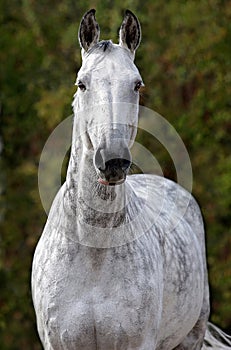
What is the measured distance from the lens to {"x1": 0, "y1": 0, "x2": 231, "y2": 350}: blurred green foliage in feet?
38.8

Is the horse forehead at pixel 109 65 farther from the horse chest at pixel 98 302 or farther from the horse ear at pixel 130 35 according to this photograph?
the horse chest at pixel 98 302

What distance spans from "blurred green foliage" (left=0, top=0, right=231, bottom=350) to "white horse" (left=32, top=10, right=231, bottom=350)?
6214mm

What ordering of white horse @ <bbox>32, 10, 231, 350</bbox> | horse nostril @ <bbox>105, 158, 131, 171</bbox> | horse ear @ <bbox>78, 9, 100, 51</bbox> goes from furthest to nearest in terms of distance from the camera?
horse ear @ <bbox>78, 9, 100, 51</bbox>, white horse @ <bbox>32, 10, 231, 350</bbox>, horse nostril @ <bbox>105, 158, 131, 171</bbox>

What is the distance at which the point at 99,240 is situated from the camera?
4.86m

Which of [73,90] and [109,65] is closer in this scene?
[109,65]

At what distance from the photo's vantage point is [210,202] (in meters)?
12.0

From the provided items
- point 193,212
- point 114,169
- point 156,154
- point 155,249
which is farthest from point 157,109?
point 114,169

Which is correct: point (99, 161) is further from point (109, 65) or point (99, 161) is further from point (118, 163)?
point (109, 65)

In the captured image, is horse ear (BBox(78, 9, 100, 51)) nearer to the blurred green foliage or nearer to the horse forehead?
the horse forehead

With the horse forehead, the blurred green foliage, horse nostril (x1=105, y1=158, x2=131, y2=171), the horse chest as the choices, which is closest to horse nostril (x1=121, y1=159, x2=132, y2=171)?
horse nostril (x1=105, y1=158, x2=131, y2=171)

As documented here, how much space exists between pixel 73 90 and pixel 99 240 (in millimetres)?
7239

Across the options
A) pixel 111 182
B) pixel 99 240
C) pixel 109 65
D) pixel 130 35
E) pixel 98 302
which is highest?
pixel 130 35

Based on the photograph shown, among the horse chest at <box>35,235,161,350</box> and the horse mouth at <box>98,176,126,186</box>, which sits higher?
the horse mouth at <box>98,176,126,186</box>

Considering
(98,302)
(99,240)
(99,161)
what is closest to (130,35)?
(99,161)
